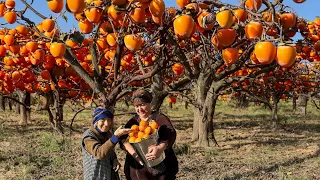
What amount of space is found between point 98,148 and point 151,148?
0.41 m

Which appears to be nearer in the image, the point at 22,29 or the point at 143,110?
the point at 143,110

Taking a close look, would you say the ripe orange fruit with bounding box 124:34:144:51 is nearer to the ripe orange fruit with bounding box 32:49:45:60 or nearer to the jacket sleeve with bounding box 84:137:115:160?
the jacket sleeve with bounding box 84:137:115:160

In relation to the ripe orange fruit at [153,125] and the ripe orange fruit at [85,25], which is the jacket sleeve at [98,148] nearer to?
the ripe orange fruit at [153,125]

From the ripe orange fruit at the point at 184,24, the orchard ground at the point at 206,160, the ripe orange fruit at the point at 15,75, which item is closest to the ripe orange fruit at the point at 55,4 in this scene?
the ripe orange fruit at the point at 184,24

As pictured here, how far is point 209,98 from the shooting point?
30.1 ft

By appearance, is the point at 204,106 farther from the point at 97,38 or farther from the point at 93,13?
the point at 93,13

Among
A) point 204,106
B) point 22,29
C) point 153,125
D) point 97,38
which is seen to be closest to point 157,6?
point 153,125

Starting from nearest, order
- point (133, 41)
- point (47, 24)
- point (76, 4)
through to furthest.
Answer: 1. point (76, 4)
2. point (133, 41)
3. point (47, 24)

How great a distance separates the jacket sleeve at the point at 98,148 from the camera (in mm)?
2932

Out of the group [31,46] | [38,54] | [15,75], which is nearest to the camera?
[31,46]

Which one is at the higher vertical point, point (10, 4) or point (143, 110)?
point (10, 4)

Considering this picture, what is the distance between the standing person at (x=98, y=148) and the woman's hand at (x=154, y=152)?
26 cm

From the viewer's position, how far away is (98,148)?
118 inches

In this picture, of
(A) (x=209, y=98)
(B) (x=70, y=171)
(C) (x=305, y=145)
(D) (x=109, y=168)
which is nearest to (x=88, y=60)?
(B) (x=70, y=171)
